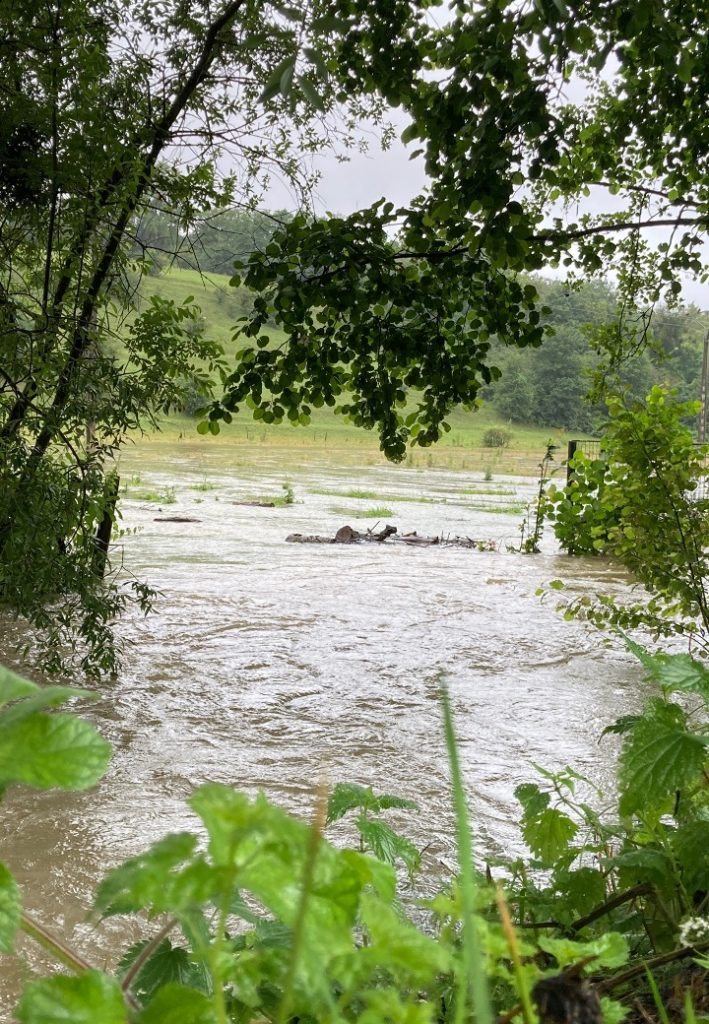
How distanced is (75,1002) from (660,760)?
101 centimetres

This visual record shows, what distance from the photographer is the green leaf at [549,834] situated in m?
1.95

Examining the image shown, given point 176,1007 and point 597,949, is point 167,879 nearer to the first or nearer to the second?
point 176,1007

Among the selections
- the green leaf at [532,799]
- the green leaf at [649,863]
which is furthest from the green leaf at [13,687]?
the green leaf at [532,799]

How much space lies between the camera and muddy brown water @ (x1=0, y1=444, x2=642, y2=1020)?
4062 mm

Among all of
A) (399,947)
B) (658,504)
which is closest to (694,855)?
(399,947)

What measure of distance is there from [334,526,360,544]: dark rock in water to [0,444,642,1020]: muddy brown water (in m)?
0.44

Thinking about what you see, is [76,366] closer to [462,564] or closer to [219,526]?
[462,564]

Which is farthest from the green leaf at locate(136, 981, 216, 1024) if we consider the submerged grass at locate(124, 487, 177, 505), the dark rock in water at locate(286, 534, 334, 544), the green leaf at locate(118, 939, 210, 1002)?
the submerged grass at locate(124, 487, 177, 505)

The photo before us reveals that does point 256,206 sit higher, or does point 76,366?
point 256,206

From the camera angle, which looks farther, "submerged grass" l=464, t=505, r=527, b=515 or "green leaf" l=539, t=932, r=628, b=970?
"submerged grass" l=464, t=505, r=527, b=515

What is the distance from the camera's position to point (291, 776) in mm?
4777

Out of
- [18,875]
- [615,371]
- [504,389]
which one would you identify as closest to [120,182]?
[615,371]

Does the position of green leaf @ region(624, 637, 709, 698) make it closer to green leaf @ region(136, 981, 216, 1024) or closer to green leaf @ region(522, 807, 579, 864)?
green leaf @ region(136, 981, 216, 1024)

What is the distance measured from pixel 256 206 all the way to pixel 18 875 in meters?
4.92
